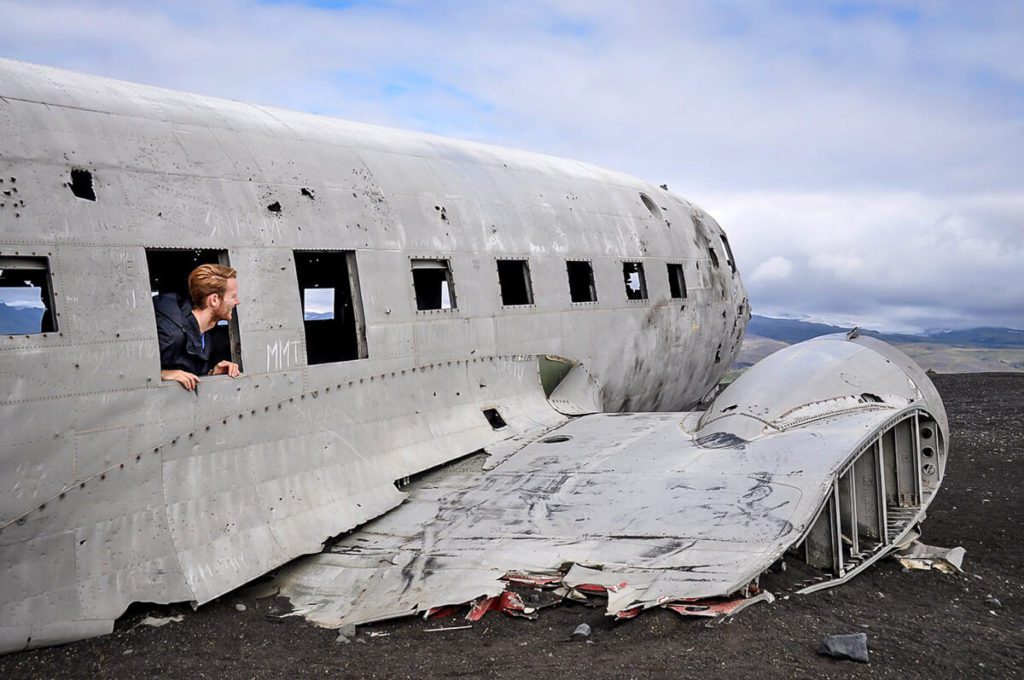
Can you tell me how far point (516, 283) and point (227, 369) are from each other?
17.3ft

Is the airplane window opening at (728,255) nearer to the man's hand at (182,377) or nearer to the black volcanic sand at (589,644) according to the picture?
the black volcanic sand at (589,644)

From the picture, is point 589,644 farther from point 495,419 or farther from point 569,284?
point 569,284

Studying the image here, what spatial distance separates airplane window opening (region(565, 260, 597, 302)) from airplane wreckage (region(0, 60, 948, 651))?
95cm

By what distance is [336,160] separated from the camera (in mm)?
8945

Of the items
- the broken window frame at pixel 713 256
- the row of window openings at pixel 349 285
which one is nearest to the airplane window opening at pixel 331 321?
the row of window openings at pixel 349 285

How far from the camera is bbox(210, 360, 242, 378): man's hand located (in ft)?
24.1

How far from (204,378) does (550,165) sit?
677 cm

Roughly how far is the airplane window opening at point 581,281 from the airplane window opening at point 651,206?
78.8 inches

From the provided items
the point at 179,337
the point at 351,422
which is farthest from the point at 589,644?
the point at 179,337

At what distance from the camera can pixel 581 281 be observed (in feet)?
40.1

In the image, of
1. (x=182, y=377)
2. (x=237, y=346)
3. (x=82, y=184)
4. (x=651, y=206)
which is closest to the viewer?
(x=82, y=184)

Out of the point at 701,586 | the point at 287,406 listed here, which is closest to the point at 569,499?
the point at 701,586

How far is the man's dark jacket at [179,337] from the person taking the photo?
712 cm

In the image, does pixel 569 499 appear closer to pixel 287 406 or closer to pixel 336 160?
pixel 287 406
